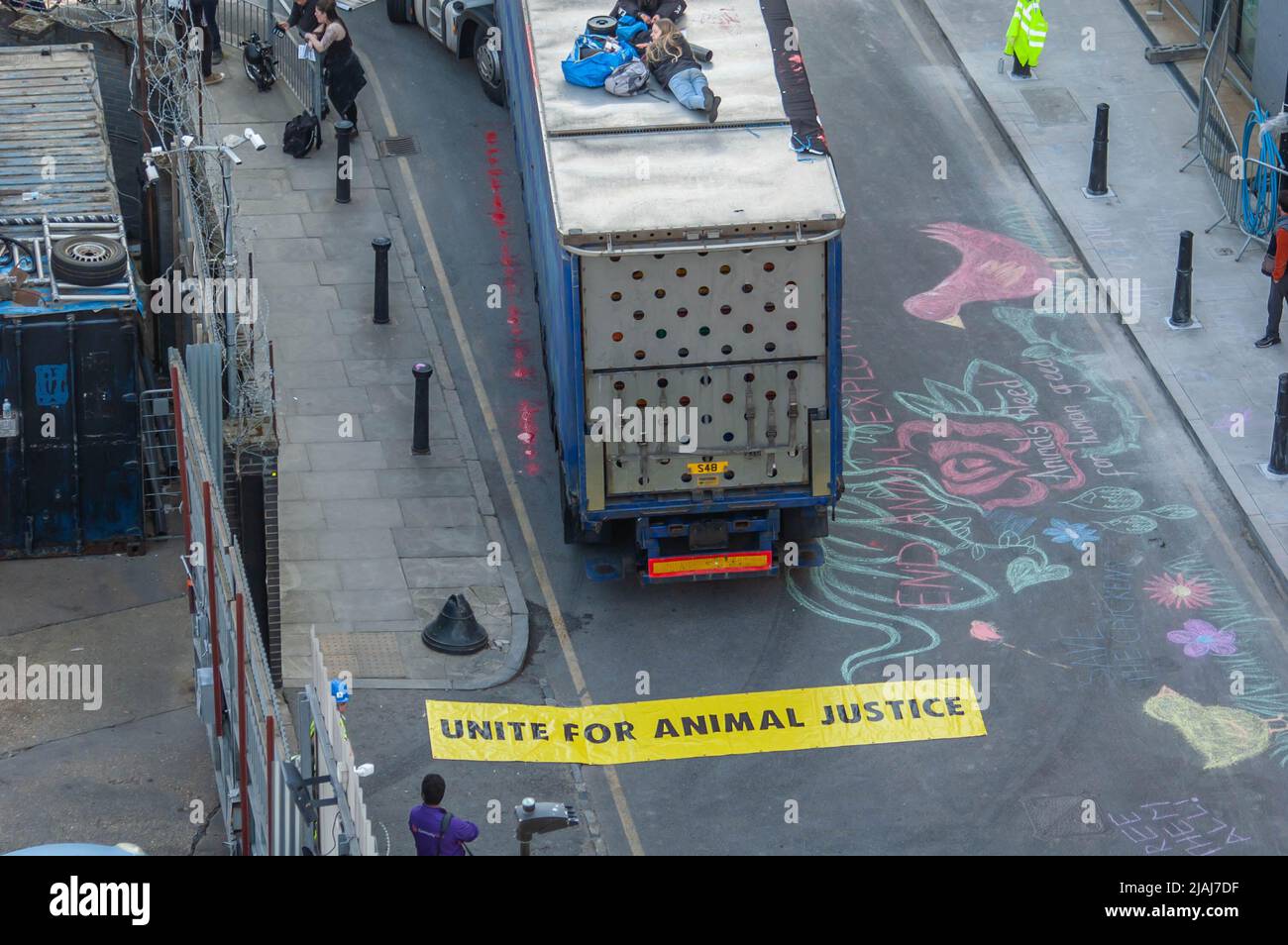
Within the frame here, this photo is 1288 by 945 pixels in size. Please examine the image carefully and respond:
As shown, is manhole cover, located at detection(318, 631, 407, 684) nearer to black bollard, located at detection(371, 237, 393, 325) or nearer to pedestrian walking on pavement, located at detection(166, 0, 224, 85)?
black bollard, located at detection(371, 237, 393, 325)

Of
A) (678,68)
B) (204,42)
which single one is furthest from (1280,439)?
(204,42)

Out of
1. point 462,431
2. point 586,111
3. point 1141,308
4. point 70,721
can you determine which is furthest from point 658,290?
point 1141,308

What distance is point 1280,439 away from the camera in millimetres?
20828

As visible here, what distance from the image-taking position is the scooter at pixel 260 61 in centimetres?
2725

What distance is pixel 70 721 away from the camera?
17.7 m

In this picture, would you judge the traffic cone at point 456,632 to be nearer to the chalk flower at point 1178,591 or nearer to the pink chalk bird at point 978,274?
the chalk flower at point 1178,591

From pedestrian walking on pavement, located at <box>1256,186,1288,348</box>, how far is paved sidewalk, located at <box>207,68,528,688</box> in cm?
879

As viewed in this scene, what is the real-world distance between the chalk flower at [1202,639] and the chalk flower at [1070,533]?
4.90 ft

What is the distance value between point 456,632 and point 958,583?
479 cm

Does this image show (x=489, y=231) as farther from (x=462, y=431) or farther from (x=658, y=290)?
(x=658, y=290)

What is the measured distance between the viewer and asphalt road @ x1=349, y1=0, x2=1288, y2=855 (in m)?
17.1

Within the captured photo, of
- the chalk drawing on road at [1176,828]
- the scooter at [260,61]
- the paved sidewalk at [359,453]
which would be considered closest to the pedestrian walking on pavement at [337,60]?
the paved sidewalk at [359,453]

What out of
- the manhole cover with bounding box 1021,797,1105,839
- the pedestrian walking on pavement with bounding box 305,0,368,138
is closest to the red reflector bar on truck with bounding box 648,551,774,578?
the manhole cover with bounding box 1021,797,1105,839
